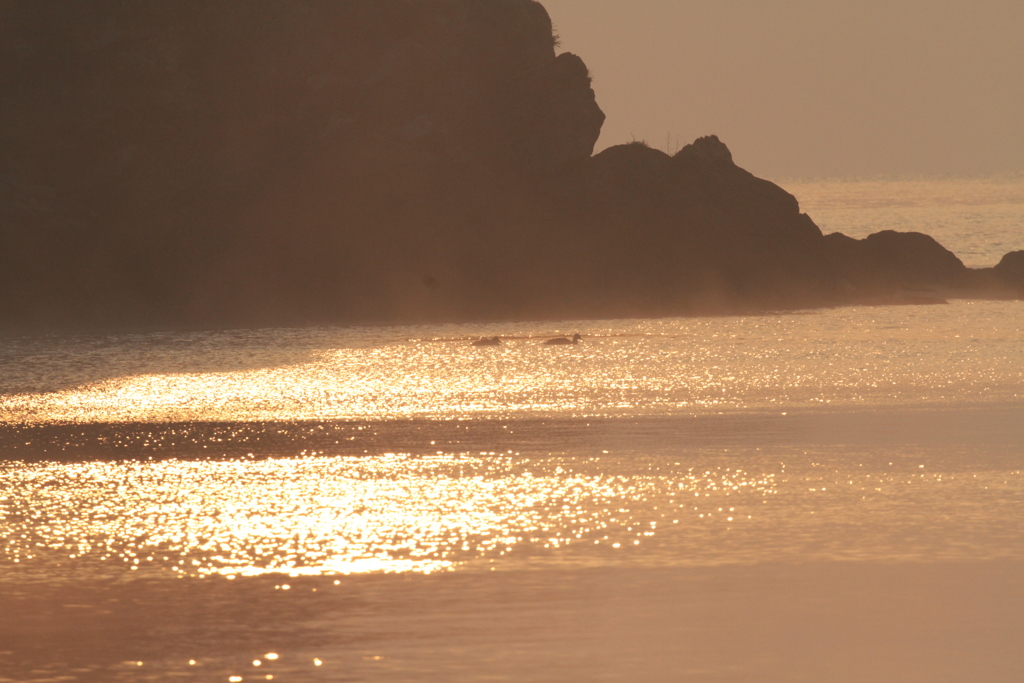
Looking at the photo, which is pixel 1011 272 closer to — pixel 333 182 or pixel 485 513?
pixel 333 182

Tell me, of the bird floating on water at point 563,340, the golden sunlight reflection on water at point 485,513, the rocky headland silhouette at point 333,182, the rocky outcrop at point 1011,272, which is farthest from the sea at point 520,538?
the rocky outcrop at point 1011,272

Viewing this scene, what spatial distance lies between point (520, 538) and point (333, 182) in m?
103


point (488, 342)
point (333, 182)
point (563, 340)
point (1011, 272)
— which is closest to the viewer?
A: point (563, 340)

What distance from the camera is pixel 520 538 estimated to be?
1742 centimetres

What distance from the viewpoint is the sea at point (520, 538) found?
12.4 m

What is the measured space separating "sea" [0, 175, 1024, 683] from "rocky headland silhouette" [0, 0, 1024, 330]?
73490mm

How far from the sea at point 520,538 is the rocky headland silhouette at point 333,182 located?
2893 inches

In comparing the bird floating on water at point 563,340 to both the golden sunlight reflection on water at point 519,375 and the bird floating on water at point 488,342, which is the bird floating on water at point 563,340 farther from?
the bird floating on water at point 488,342

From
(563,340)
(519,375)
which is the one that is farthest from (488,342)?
(519,375)

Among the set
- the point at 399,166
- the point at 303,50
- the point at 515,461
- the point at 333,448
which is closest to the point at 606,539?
the point at 515,461

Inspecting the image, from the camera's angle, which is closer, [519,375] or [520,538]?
[520,538]

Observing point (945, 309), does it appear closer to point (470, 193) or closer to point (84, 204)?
point (470, 193)

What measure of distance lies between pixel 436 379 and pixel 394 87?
244 feet

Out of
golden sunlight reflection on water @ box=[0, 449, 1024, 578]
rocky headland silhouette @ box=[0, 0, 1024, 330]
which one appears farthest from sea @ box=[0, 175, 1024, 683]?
rocky headland silhouette @ box=[0, 0, 1024, 330]
